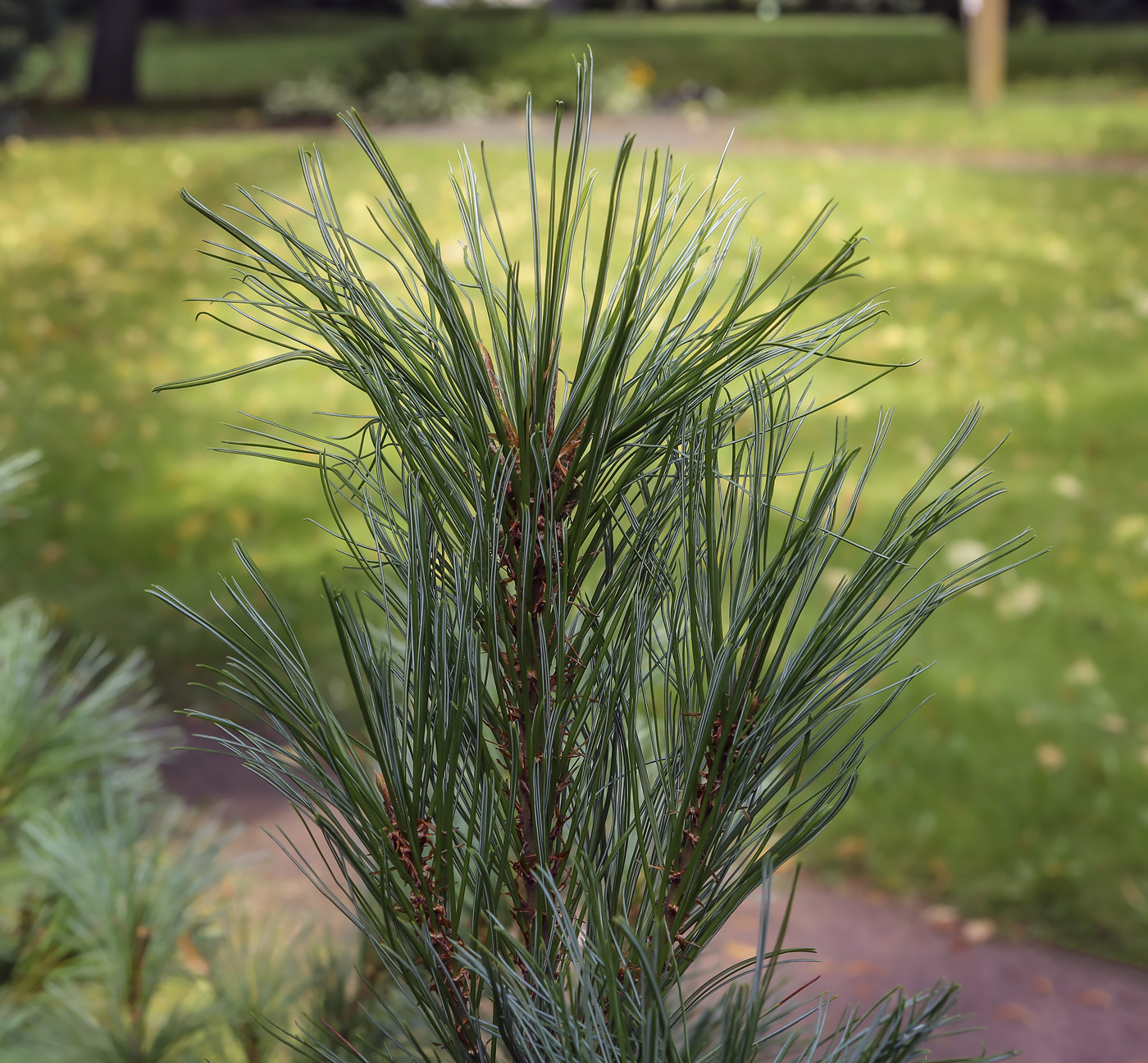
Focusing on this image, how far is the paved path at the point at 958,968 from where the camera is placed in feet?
10.2

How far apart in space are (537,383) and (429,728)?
28 cm

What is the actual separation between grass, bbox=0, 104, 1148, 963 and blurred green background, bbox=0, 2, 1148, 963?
0.02m

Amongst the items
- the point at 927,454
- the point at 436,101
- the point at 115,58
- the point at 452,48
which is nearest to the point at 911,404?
the point at 927,454

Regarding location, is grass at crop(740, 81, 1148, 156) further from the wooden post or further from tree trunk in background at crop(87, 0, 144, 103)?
tree trunk in background at crop(87, 0, 144, 103)

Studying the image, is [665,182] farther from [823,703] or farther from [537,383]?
[823,703]

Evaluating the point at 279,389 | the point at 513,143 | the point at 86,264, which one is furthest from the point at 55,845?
the point at 513,143

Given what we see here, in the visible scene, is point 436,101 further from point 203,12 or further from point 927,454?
point 203,12

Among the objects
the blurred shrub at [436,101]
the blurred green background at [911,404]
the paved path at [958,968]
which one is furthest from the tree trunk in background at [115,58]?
the paved path at [958,968]

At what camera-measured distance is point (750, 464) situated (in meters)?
0.94

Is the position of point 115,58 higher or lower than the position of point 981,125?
higher

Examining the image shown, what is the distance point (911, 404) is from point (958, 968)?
4.28 metres

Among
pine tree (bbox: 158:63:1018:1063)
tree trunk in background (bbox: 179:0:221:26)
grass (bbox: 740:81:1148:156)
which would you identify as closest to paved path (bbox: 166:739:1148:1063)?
pine tree (bbox: 158:63:1018:1063)

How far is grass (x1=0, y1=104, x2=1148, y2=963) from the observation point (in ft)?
12.5

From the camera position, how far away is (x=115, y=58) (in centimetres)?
1956
